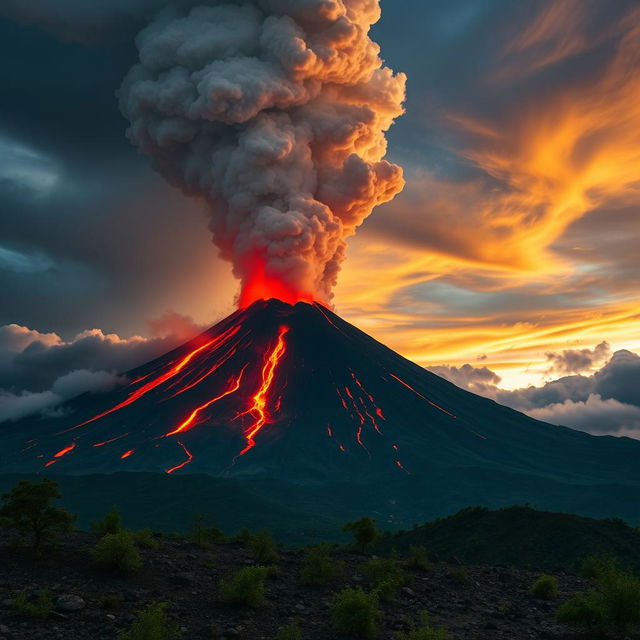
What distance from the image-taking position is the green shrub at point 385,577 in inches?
757

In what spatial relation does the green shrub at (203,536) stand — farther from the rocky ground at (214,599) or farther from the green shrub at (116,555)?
the green shrub at (116,555)

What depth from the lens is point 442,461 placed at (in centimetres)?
12338

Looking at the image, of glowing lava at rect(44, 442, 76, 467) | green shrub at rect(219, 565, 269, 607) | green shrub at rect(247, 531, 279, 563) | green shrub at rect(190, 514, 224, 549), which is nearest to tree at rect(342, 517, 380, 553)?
green shrub at rect(247, 531, 279, 563)

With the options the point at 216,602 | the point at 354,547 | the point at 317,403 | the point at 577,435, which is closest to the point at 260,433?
the point at 317,403

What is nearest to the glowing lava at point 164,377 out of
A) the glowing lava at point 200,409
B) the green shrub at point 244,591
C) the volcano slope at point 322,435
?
the volcano slope at point 322,435

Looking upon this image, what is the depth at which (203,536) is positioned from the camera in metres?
25.0

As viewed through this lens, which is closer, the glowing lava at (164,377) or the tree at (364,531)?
the tree at (364,531)

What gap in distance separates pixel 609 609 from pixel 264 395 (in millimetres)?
128759

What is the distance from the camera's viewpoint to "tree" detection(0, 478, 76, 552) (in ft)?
59.9

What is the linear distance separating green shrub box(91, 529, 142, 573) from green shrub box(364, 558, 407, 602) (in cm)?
702

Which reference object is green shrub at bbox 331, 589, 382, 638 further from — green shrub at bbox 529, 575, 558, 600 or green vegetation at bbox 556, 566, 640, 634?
green shrub at bbox 529, 575, 558, 600

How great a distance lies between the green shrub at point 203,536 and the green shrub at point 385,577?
600cm

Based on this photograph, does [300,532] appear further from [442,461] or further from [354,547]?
[442,461]

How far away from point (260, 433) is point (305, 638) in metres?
117
